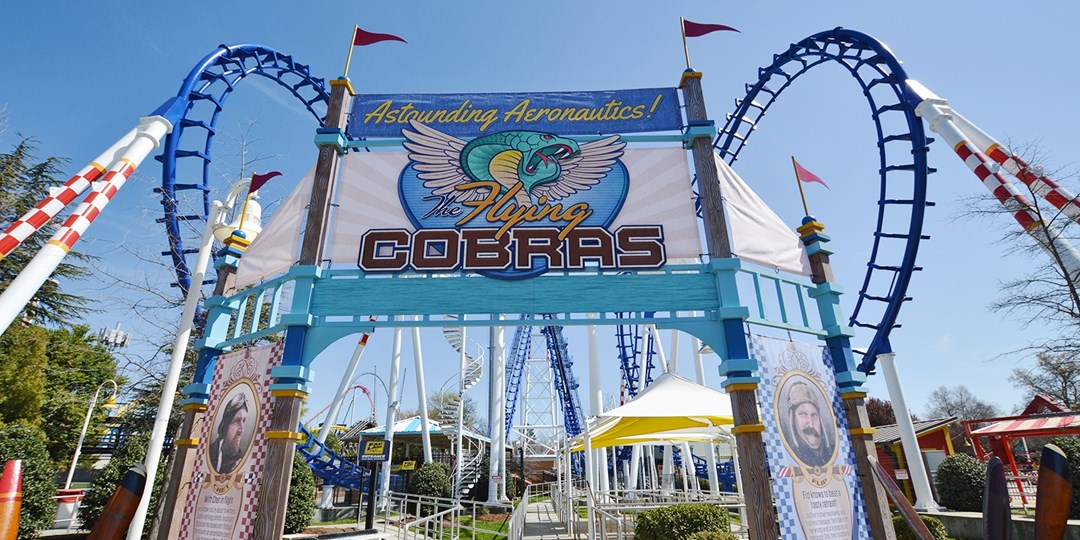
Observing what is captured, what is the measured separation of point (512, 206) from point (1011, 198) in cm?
997

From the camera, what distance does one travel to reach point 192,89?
1203 centimetres

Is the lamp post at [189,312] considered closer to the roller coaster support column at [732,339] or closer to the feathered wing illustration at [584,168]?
the feathered wing illustration at [584,168]

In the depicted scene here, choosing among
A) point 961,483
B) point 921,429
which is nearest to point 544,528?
point 961,483

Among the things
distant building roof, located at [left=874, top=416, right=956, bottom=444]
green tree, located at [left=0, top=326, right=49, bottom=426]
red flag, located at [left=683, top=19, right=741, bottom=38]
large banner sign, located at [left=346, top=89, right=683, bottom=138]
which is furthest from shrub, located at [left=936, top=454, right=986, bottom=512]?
green tree, located at [left=0, top=326, right=49, bottom=426]

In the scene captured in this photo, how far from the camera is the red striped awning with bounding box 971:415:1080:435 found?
15.6 m

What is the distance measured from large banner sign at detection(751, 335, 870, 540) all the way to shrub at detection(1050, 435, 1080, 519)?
688 centimetres

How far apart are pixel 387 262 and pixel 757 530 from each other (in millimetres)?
5716

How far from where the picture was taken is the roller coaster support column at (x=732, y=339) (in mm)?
6230

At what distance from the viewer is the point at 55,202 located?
23.0 ft

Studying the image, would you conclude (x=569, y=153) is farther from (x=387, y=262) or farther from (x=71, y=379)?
(x=71, y=379)

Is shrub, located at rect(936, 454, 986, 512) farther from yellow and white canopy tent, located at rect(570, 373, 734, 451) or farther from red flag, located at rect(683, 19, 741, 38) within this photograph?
red flag, located at rect(683, 19, 741, 38)

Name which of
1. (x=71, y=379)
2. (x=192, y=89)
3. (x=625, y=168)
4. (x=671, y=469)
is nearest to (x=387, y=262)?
(x=625, y=168)

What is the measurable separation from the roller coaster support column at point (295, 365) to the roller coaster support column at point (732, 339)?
536 cm

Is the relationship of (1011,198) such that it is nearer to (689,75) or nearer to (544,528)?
(689,75)
